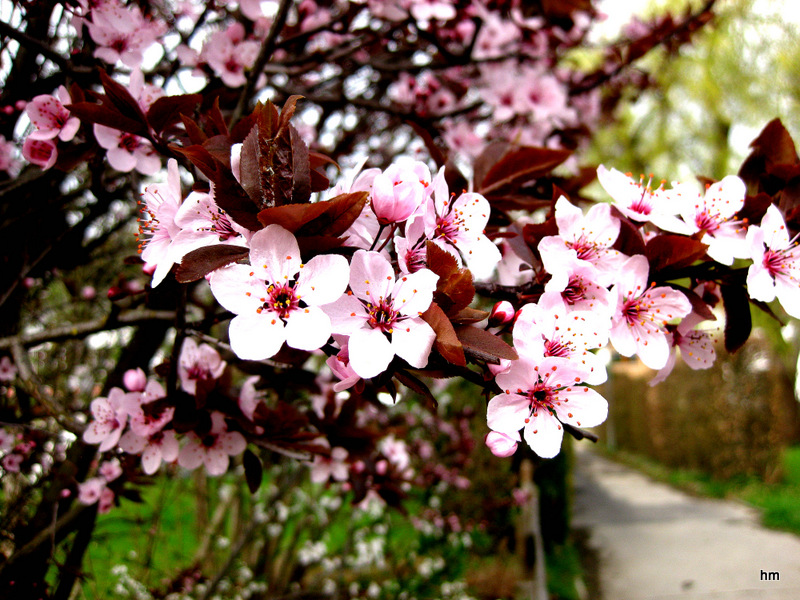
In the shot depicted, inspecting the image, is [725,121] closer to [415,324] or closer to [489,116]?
[489,116]

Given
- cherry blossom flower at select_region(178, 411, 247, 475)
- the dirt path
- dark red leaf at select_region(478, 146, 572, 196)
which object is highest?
dark red leaf at select_region(478, 146, 572, 196)

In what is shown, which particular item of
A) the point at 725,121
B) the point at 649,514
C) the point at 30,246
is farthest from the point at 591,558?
the point at 725,121

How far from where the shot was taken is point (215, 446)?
135 centimetres

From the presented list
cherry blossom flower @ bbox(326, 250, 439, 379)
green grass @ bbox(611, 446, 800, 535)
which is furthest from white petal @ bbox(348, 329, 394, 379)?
green grass @ bbox(611, 446, 800, 535)

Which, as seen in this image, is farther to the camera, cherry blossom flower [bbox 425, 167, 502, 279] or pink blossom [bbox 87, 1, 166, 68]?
pink blossom [bbox 87, 1, 166, 68]

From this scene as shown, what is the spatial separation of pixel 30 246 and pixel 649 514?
24.8 ft

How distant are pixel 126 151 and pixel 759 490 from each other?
9.38m

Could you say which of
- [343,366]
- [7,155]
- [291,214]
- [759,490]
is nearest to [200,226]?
[291,214]

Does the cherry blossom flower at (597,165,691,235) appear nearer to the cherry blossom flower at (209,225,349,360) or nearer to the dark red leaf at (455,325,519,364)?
the dark red leaf at (455,325,519,364)

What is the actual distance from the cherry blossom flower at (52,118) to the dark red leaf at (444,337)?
1.02m

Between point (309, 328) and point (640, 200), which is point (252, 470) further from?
point (640, 200)

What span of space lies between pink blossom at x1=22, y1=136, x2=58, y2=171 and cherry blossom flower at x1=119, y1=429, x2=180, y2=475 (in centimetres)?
70

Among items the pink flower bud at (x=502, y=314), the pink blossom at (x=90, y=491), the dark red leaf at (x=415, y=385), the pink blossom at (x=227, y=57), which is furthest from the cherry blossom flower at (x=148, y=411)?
the pink blossom at (x=227, y=57)

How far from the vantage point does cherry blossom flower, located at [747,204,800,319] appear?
3.18ft
